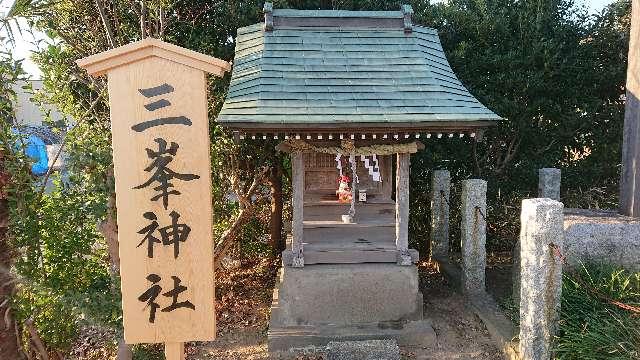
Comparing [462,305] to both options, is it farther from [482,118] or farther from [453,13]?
[453,13]

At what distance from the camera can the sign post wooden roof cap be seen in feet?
10.6

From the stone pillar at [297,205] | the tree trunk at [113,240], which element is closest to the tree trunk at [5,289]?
the tree trunk at [113,240]

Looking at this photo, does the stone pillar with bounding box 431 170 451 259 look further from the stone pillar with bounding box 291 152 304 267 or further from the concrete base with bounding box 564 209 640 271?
the stone pillar with bounding box 291 152 304 267

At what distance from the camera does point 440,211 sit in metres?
8.05

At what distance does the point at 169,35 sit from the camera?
7996 millimetres

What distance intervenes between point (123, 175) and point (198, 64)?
1035 mm

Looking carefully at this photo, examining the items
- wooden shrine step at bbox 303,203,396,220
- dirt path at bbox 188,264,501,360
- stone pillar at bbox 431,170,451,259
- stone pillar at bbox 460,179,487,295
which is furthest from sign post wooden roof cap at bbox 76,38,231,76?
stone pillar at bbox 431,170,451,259

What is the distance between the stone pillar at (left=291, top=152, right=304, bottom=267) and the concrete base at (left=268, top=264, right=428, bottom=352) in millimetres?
213

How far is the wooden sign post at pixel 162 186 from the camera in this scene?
10.9ft

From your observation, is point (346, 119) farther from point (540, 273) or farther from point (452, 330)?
point (452, 330)

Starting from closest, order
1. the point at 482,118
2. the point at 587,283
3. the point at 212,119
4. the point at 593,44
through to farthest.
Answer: the point at 587,283 → the point at 482,118 → the point at 212,119 → the point at 593,44

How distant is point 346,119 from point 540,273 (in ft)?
8.62

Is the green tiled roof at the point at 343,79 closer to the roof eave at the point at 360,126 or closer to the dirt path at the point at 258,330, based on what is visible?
the roof eave at the point at 360,126

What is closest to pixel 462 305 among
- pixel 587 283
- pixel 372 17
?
pixel 587 283
